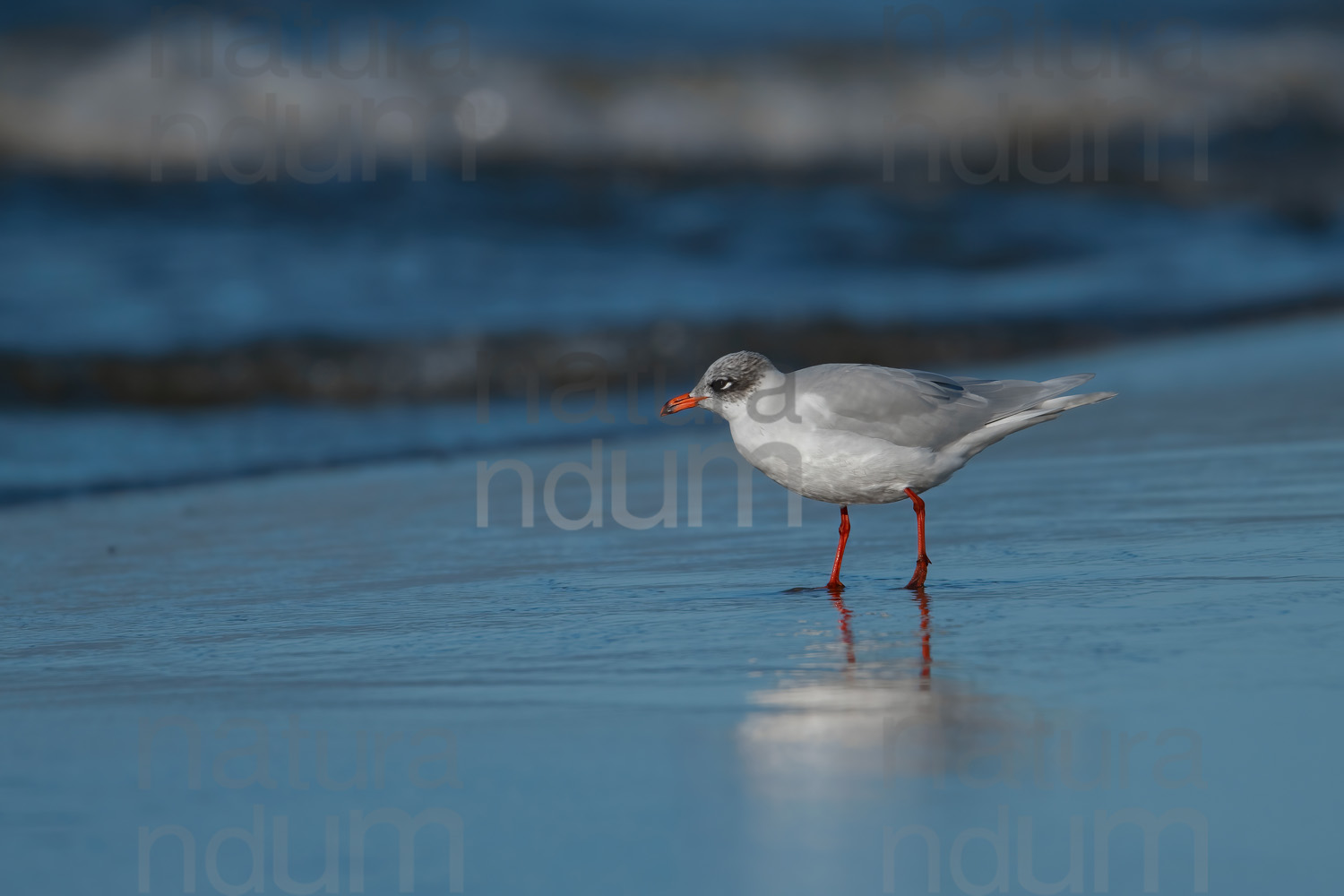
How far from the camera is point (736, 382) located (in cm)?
404

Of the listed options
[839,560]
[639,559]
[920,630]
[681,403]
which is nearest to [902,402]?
[839,560]

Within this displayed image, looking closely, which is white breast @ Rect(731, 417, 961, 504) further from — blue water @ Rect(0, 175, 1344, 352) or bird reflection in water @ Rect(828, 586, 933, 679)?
blue water @ Rect(0, 175, 1344, 352)

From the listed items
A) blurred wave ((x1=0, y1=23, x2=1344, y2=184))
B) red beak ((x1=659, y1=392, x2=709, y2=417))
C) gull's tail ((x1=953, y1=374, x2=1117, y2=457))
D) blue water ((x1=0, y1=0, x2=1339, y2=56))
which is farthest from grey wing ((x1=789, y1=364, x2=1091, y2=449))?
blue water ((x1=0, y1=0, x2=1339, y2=56))

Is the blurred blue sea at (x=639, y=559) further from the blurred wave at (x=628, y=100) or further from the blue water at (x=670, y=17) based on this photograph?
the blue water at (x=670, y=17)

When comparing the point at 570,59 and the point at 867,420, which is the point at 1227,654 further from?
the point at 570,59

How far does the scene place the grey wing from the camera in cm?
382

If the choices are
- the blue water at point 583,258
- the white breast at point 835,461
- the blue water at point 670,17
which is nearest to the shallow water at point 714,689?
the white breast at point 835,461

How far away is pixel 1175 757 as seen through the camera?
243 cm

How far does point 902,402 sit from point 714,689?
46.3 inches

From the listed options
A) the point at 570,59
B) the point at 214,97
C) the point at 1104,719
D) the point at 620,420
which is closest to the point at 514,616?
the point at 1104,719

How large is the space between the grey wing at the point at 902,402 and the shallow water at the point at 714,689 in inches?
13.9

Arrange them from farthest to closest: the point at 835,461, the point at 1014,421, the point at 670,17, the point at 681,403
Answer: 1. the point at 670,17
2. the point at 681,403
3. the point at 1014,421
4. the point at 835,461

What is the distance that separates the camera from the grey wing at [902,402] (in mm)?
3818

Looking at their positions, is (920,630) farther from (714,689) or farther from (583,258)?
(583,258)
